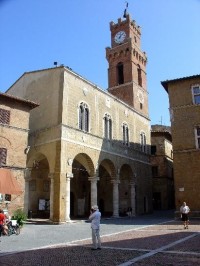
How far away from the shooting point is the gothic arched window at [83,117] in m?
26.4

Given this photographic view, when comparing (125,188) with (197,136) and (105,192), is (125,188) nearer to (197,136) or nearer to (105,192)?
(105,192)

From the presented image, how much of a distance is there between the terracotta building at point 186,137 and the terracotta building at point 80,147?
653 cm

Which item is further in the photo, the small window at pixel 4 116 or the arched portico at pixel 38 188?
the arched portico at pixel 38 188

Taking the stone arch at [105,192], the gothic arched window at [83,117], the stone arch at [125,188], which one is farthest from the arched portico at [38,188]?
the stone arch at [125,188]

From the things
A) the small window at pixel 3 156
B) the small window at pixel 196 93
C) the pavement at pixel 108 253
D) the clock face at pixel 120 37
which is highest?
the clock face at pixel 120 37

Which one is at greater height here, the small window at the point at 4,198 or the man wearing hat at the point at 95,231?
the small window at the point at 4,198

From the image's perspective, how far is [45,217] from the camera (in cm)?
2745

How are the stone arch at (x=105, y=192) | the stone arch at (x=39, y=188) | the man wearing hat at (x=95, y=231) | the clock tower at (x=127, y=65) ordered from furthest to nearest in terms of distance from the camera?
1. the clock tower at (x=127, y=65)
2. the stone arch at (x=105, y=192)
3. the stone arch at (x=39, y=188)
4. the man wearing hat at (x=95, y=231)

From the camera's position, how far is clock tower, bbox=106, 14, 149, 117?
131 feet

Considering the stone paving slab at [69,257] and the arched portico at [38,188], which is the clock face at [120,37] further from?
the stone paving slab at [69,257]

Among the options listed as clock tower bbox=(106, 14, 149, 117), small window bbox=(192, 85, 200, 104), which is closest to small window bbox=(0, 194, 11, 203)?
small window bbox=(192, 85, 200, 104)

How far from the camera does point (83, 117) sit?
2672 centimetres

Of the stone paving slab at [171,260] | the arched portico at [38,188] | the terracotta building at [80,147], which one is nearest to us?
the stone paving slab at [171,260]

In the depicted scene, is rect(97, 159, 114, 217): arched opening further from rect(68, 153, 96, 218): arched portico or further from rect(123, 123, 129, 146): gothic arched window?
rect(123, 123, 129, 146): gothic arched window
